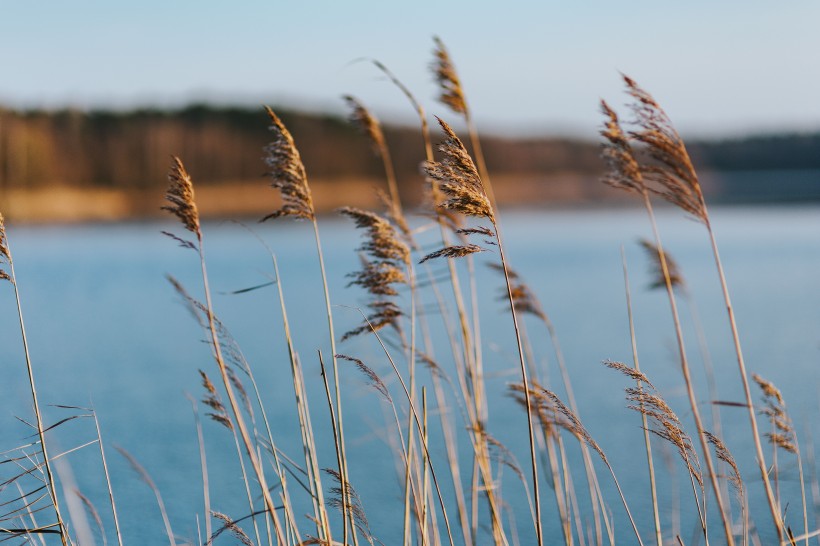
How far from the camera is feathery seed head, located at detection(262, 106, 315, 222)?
7.36 feet

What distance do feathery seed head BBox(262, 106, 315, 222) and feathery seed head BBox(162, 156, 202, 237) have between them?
19 cm

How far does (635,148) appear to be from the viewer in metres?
2.17

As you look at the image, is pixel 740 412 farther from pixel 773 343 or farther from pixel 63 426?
pixel 63 426

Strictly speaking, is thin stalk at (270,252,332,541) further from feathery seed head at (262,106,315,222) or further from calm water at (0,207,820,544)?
calm water at (0,207,820,544)

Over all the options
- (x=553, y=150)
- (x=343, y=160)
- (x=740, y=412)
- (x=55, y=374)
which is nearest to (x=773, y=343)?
(x=740, y=412)

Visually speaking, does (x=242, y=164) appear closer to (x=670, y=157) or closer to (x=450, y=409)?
(x=450, y=409)

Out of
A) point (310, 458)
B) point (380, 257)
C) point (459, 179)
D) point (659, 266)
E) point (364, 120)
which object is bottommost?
point (310, 458)

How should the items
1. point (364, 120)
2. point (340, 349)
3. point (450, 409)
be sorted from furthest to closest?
point (340, 349)
point (450, 409)
point (364, 120)

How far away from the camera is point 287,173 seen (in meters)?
2.29

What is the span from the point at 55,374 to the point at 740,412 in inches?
270

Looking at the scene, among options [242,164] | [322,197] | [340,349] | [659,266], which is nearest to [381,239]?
[659,266]

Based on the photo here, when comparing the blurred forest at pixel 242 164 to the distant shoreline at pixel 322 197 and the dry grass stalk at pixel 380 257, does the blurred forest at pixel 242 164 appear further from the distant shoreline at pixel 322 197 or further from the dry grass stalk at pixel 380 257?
the dry grass stalk at pixel 380 257

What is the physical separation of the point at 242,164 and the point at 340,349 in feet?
187

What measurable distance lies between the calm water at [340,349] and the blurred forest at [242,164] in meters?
23.1
